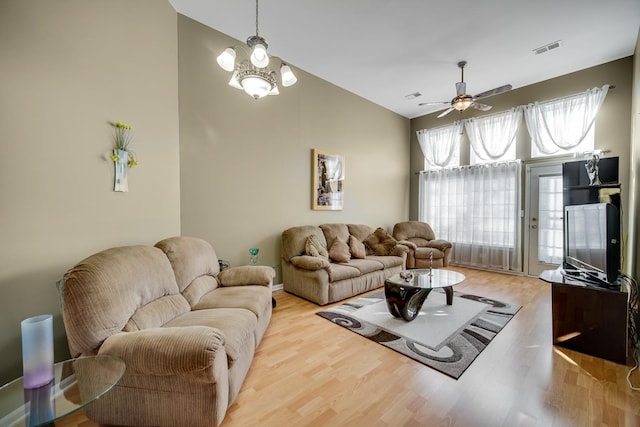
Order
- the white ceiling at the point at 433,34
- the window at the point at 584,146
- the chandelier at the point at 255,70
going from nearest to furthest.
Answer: the chandelier at the point at 255,70 < the white ceiling at the point at 433,34 < the window at the point at 584,146

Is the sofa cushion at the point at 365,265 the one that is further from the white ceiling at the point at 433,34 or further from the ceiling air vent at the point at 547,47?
the ceiling air vent at the point at 547,47

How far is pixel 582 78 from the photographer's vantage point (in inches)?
160

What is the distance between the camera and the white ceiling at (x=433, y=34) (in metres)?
2.80

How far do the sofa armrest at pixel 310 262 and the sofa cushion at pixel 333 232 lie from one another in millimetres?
690

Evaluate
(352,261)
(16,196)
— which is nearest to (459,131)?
(352,261)

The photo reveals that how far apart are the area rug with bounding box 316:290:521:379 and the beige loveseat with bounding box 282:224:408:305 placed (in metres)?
0.26

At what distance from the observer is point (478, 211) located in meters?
5.14

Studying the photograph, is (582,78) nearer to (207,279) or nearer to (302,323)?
(302,323)

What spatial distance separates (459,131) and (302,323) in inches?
199

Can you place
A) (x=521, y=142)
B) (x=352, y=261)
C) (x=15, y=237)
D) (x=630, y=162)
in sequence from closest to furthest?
1. (x=15, y=237)
2. (x=630, y=162)
3. (x=352, y=261)
4. (x=521, y=142)

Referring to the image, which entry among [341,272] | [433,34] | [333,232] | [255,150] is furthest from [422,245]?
[255,150]

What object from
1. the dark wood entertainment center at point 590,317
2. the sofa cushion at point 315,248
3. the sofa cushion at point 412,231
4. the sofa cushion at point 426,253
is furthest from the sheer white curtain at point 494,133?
the sofa cushion at point 315,248

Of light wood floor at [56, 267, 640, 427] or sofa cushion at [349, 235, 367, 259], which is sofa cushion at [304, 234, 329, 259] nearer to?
sofa cushion at [349, 235, 367, 259]

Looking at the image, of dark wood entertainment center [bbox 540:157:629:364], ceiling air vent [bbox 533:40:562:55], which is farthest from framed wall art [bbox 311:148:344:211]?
ceiling air vent [bbox 533:40:562:55]
